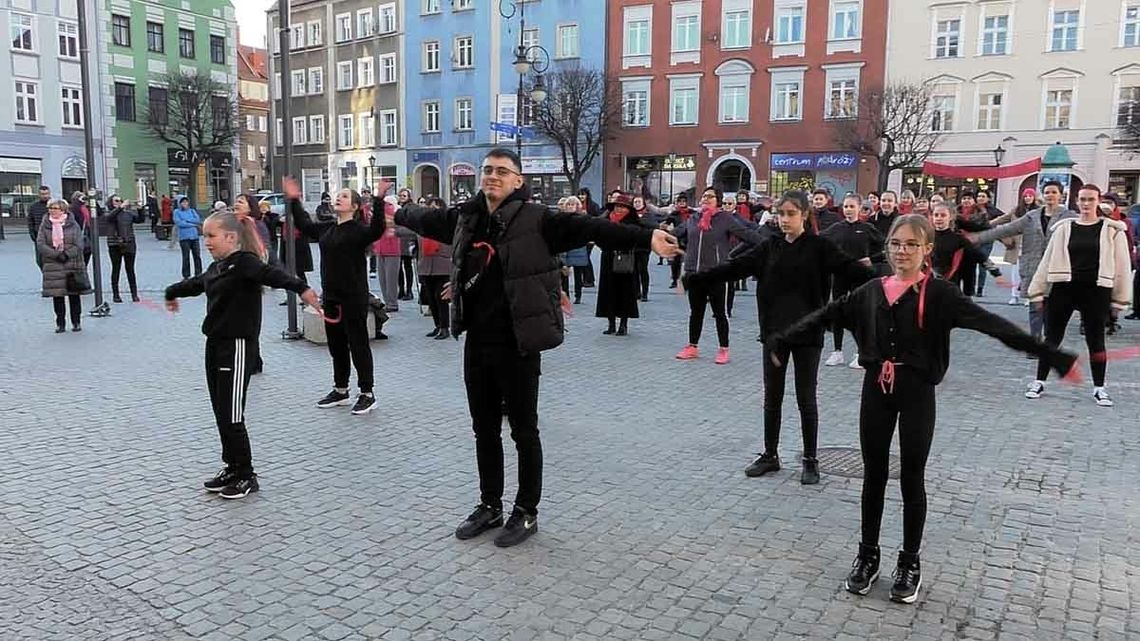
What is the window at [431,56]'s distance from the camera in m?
49.0

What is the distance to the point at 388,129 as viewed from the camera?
51.4m

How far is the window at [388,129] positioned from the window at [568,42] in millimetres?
11274

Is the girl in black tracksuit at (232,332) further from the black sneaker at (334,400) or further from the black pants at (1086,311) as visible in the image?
the black pants at (1086,311)

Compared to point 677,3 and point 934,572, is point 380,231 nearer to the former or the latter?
point 934,572

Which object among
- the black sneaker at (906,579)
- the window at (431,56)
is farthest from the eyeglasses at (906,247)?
the window at (431,56)

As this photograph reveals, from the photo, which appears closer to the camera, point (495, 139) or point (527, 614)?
point (527, 614)

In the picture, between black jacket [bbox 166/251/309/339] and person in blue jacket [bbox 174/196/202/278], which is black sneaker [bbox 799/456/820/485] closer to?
black jacket [bbox 166/251/309/339]

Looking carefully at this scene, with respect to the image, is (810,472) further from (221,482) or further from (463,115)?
(463,115)

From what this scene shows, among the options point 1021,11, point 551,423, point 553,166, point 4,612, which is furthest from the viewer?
point 553,166

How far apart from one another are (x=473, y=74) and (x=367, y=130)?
863cm

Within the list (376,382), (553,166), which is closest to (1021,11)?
(553,166)

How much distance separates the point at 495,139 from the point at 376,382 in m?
38.9

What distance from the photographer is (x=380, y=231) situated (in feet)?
25.2

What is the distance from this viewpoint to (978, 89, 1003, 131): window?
37438mm
